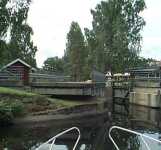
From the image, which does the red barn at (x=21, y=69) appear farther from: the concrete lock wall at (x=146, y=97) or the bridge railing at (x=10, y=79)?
the concrete lock wall at (x=146, y=97)

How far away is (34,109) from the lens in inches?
1346

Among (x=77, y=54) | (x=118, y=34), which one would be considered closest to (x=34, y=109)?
(x=118, y=34)

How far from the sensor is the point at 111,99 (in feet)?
187

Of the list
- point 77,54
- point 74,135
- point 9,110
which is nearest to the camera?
point 74,135

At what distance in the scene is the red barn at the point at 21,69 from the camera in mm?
43312

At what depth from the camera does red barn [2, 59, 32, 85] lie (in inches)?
1705

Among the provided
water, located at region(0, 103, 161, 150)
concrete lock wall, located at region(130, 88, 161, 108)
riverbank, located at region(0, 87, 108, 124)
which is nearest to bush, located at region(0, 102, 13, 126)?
riverbank, located at region(0, 87, 108, 124)

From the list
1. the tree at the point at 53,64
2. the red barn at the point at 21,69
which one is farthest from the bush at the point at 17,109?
the tree at the point at 53,64

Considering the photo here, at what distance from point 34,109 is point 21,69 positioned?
10.8m

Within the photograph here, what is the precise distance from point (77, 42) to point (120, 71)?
21.5 metres

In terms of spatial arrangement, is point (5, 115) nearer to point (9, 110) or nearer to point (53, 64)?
point (9, 110)

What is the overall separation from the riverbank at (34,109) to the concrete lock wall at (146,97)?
10988 millimetres

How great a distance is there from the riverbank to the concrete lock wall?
36.0 feet

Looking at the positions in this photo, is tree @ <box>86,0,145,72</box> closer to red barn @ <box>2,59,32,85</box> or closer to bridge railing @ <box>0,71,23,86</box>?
red barn @ <box>2,59,32,85</box>
